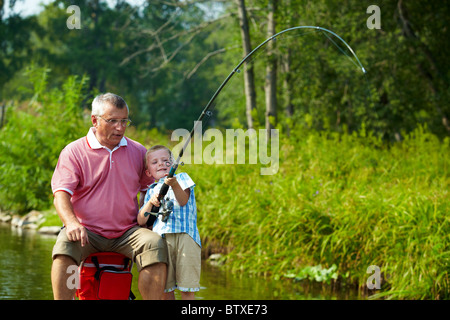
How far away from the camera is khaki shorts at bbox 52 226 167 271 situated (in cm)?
332

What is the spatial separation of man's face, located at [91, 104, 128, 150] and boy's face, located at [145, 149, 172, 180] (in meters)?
0.21

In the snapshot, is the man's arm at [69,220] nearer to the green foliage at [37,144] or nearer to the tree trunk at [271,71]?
the green foliage at [37,144]

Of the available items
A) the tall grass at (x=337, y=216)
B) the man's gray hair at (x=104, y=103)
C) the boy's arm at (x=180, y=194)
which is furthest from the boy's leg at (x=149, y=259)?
the tall grass at (x=337, y=216)

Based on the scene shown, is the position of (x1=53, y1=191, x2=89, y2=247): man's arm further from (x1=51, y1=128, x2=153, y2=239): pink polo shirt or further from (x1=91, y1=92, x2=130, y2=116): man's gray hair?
(x1=91, y1=92, x2=130, y2=116): man's gray hair

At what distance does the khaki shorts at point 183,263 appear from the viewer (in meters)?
3.43

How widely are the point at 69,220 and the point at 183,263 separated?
0.65m

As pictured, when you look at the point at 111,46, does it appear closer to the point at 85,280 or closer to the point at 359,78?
the point at 359,78

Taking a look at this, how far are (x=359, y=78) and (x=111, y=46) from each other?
75.3 feet

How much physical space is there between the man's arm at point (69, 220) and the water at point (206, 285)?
8.80 ft

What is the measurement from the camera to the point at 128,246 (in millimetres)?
3484

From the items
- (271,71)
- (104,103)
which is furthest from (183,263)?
(271,71)

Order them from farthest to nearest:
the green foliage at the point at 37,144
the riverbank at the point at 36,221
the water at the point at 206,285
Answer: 1. the green foliage at the point at 37,144
2. the riverbank at the point at 36,221
3. the water at the point at 206,285

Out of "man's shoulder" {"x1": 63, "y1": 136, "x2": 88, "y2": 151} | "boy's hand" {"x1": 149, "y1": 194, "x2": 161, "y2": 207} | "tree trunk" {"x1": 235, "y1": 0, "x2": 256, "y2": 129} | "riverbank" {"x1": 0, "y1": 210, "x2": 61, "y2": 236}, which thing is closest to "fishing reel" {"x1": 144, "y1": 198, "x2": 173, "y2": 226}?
"boy's hand" {"x1": 149, "y1": 194, "x2": 161, "y2": 207}

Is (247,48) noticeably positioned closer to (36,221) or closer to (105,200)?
(36,221)
